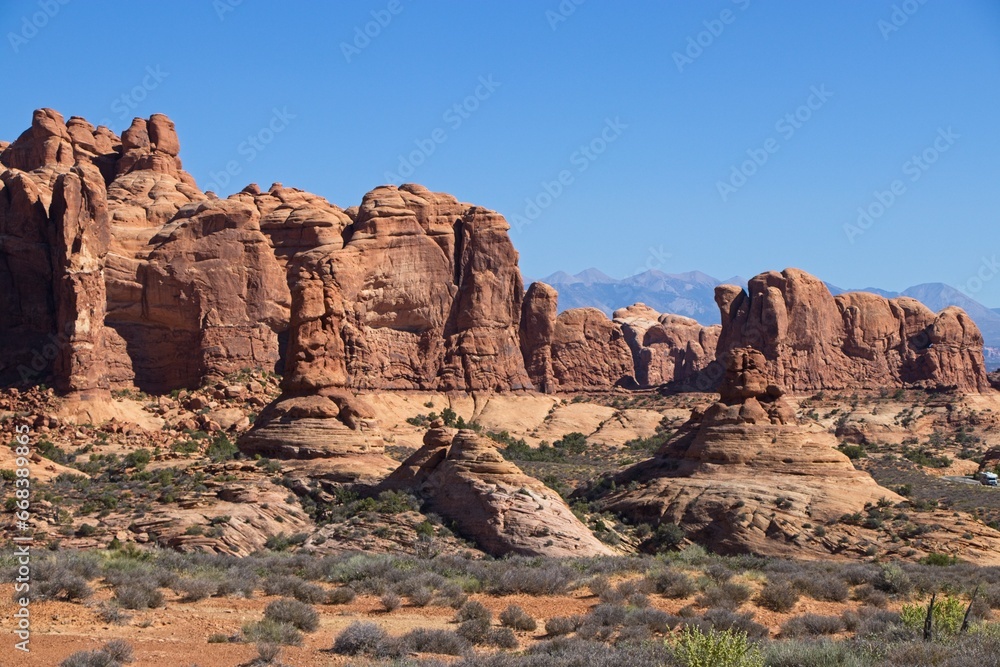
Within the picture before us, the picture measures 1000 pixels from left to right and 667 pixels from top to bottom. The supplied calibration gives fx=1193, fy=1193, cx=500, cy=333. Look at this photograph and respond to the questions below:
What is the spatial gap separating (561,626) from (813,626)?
174 inches

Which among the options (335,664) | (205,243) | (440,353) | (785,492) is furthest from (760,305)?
(335,664)

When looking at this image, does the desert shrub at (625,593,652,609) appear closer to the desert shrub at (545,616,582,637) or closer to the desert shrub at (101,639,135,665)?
the desert shrub at (545,616,582,637)

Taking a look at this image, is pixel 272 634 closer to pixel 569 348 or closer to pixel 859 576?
pixel 859 576

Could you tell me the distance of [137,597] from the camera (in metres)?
20.1

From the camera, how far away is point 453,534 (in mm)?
35375

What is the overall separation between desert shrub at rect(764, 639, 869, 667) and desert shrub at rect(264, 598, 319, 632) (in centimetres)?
730

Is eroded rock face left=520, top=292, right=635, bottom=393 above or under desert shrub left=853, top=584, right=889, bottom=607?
above

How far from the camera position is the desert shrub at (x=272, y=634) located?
1803cm

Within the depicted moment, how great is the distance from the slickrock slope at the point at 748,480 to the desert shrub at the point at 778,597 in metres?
12.8

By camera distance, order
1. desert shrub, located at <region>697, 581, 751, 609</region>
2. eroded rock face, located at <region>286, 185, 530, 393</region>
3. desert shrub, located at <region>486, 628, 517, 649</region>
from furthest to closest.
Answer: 1. eroded rock face, located at <region>286, 185, 530, 393</region>
2. desert shrub, located at <region>697, 581, 751, 609</region>
3. desert shrub, located at <region>486, 628, 517, 649</region>

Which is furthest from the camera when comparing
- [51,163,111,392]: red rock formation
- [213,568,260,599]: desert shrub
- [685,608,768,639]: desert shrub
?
[51,163,111,392]: red rock formation

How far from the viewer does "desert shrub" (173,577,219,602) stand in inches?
845

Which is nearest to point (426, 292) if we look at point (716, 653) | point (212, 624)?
point (212, 624)

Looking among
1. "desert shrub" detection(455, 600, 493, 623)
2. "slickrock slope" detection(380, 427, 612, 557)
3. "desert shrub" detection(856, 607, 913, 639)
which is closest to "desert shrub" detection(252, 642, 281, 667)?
"desert shrub" detection(455, 600, 493, 623)
